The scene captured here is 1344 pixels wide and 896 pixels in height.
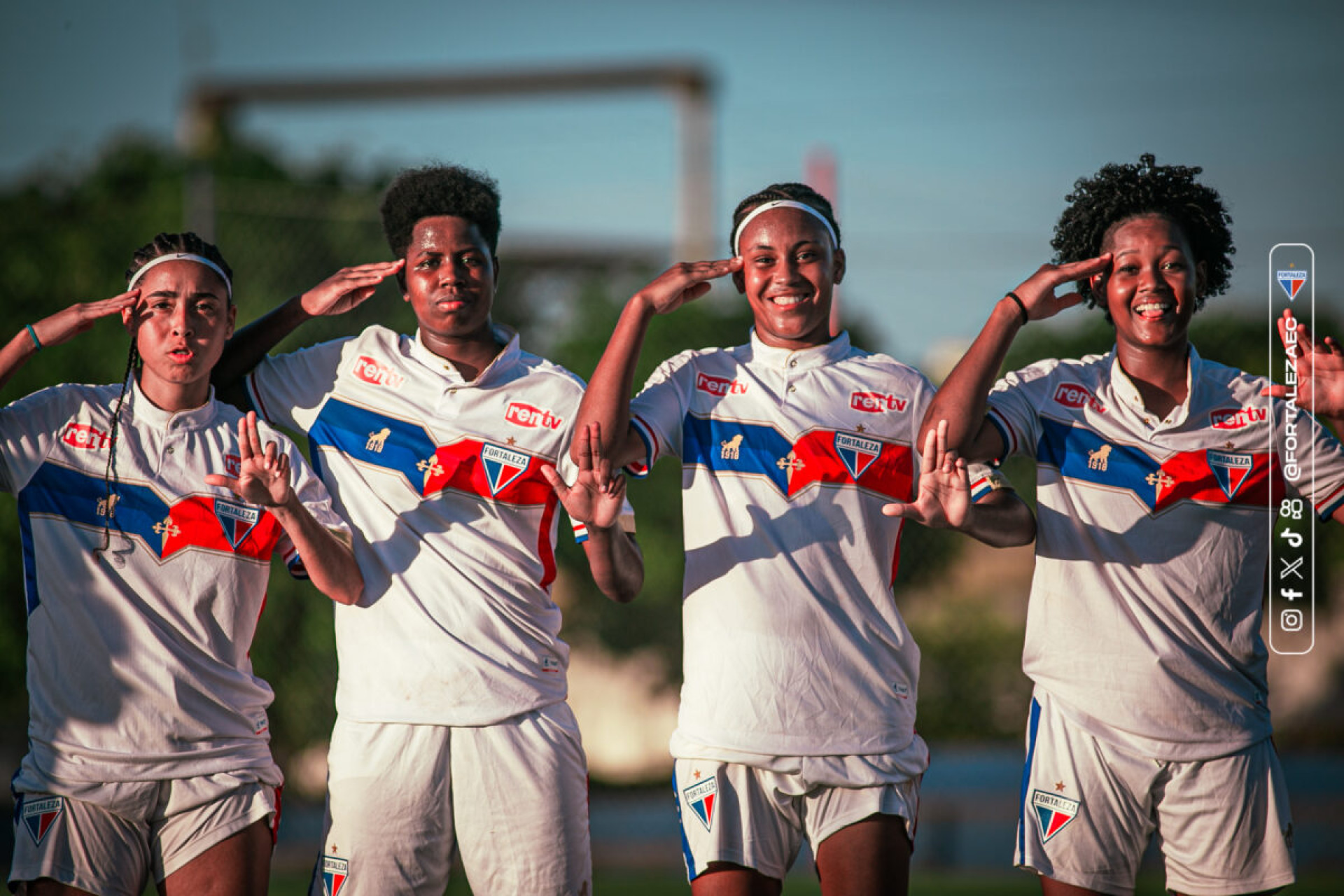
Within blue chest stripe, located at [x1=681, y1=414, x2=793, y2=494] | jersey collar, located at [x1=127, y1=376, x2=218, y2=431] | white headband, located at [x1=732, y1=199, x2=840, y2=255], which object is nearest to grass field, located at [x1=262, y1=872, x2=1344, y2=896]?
jersey collar, located at [x1=127, y1=376, x2=218, y2=431]

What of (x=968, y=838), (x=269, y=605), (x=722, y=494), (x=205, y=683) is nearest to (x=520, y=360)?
(x=722, y=494)

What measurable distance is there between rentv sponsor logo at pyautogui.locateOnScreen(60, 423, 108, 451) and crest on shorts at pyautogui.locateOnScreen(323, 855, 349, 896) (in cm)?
152

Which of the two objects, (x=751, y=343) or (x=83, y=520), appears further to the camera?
(x=751, y=343)

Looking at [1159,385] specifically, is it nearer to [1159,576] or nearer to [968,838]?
[1159,576]

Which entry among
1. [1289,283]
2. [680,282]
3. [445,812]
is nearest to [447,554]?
[445,812]

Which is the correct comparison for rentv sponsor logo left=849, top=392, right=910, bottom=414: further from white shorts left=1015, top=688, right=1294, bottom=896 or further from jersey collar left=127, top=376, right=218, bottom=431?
jersey collar left=127, top=376, right=218, bottom=431

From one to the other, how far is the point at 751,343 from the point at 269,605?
25.2 feet

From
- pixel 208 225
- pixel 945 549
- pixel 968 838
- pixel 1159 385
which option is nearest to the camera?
pixel 1159 385

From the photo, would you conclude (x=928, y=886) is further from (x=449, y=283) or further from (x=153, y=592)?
(x=153, y=592)

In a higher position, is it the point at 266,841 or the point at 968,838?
the point at 266,841

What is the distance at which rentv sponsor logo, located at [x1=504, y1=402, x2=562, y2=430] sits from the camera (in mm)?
4375

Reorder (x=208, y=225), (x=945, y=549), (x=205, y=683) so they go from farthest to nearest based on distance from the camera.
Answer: (x=945, y=549)
(x=208, y=225)
(x=205, y=683)

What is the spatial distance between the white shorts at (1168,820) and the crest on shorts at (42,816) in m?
3.02

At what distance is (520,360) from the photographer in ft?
14.9
